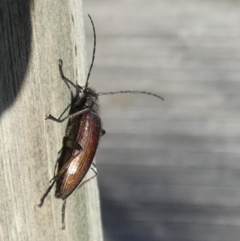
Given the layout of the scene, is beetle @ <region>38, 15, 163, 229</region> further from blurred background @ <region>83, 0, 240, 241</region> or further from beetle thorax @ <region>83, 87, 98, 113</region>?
blurred background @ <region>83, 0, 240, 241</region>

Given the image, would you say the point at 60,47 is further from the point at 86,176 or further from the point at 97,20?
the point at 97,20

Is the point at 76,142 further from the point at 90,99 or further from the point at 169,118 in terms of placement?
the point at 169,118

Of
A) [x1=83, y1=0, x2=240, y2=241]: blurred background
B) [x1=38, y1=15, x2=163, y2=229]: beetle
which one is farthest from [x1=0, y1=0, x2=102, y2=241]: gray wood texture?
[x1=83, y1=0, x2=240, y2=241]: blurred background

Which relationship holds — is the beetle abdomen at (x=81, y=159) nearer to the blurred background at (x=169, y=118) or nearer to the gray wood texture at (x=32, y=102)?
the gray wood texture at (x=32, y=102)

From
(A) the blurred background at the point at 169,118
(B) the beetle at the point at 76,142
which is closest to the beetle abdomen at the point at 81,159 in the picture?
(B) the beetle at the point at 76,142

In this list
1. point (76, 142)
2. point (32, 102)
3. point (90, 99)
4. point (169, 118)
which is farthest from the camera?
point (169, 118)

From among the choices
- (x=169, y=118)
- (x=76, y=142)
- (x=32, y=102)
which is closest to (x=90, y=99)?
(x=76, y=142)

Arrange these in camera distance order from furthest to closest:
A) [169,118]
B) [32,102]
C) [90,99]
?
[169,118] → [90,99] → [32,102]
